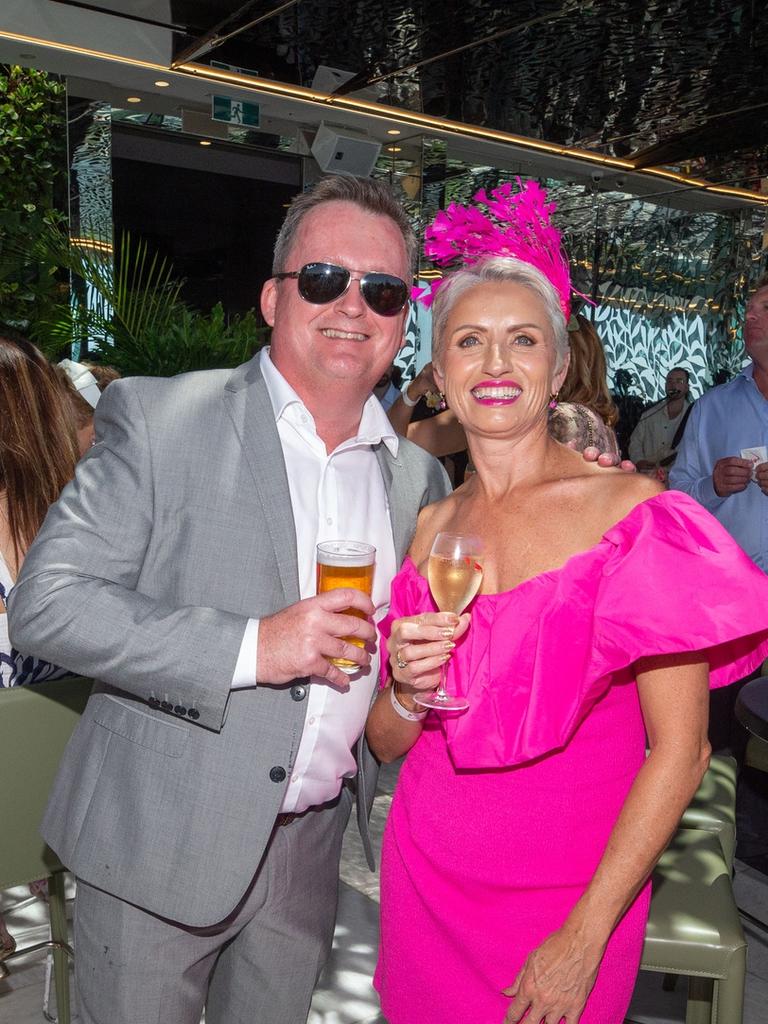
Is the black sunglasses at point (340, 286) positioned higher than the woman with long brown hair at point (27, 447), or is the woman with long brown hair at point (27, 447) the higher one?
the black sunglasses at point (340, 286)

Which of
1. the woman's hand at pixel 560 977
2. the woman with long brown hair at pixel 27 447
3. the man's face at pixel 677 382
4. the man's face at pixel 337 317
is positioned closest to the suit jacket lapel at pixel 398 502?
the man's face at pixel 337 317

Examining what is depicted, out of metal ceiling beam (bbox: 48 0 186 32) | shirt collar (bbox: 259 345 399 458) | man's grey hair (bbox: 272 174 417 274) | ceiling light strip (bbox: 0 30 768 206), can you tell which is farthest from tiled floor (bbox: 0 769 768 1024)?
ceiling light strip (bbox: 0 30 768 206)

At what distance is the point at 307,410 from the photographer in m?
1.92

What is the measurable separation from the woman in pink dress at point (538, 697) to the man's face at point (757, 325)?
8.58ft

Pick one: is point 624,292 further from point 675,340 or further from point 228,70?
point 228,70

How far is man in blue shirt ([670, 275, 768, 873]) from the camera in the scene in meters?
4.00

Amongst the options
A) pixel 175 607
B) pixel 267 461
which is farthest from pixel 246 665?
pixel 267 461

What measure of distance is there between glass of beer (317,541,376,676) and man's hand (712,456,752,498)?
2.68 m

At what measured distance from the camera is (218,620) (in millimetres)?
1554

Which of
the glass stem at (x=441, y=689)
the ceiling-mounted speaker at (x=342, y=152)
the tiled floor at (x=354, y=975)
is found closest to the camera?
the glass stem at (x=441, y=689)

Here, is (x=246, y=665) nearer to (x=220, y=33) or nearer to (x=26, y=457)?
(x=26, y=457)

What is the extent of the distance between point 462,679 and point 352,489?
454 mm

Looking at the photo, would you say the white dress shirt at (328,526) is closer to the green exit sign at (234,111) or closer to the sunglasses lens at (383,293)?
the sunglasses lens at (383,293)

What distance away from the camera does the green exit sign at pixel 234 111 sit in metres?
7.30
